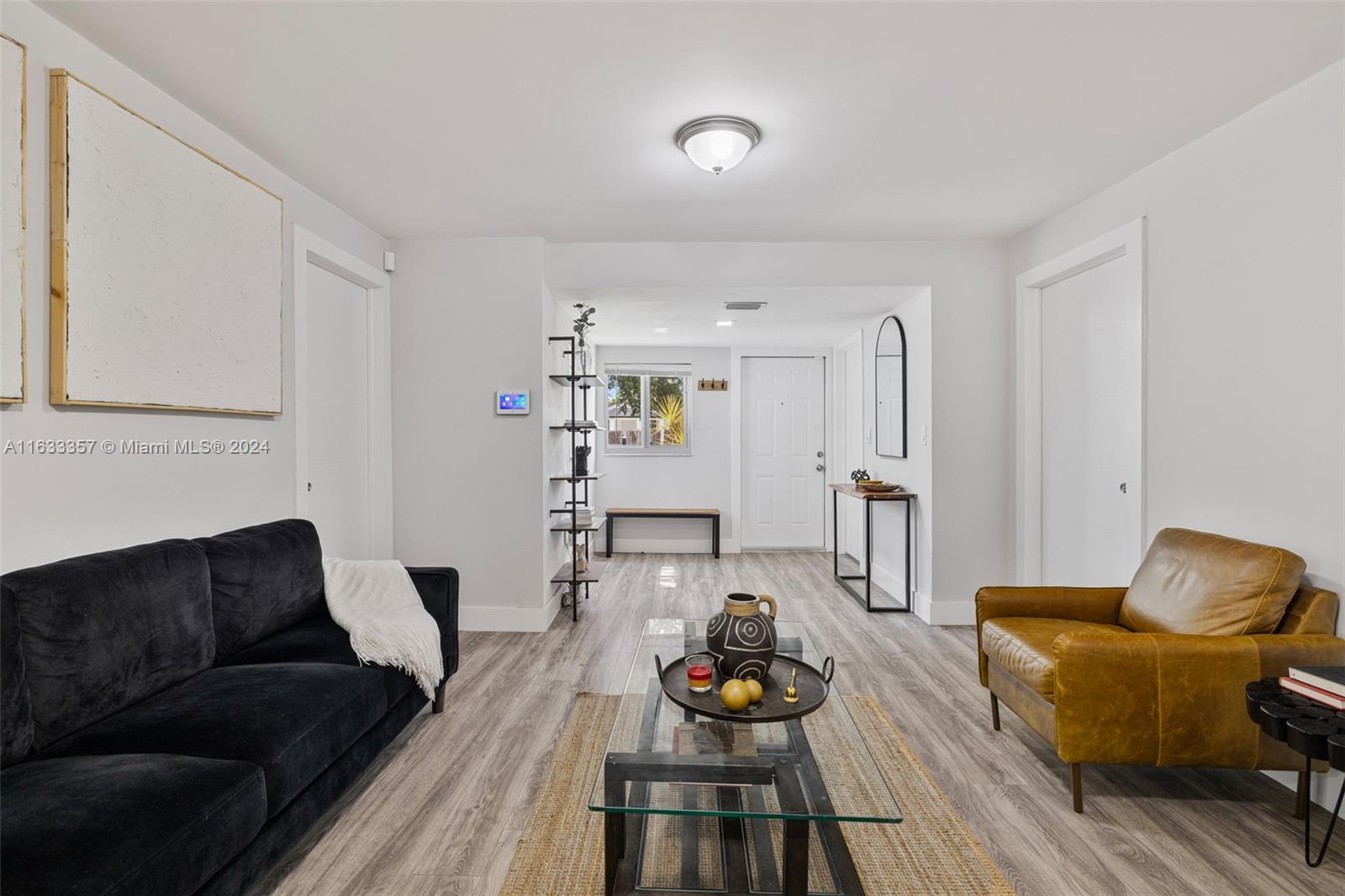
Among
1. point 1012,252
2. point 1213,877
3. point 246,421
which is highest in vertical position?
point 1012,252

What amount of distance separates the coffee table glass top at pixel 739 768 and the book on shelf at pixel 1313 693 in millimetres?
1298

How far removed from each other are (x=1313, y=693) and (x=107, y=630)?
11.1 ft

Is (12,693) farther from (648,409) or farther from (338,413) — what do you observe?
(648,409)

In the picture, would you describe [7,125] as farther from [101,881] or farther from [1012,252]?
[1012,252]

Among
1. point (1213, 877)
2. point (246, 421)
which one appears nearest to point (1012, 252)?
point (1213, 877)

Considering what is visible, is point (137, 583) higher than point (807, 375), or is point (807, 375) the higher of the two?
point (807, 375)

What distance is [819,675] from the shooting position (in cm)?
205

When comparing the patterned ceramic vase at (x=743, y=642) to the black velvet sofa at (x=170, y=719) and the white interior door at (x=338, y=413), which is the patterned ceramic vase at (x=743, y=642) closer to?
the black velvet sofa at (x=170, y=719)

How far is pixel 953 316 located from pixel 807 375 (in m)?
2.82

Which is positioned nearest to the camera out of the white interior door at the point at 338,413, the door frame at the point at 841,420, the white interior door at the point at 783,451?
the white interior door at the point at 338,413

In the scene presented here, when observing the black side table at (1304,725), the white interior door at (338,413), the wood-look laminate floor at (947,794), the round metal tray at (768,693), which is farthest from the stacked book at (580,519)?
the black side table at (1304,725)

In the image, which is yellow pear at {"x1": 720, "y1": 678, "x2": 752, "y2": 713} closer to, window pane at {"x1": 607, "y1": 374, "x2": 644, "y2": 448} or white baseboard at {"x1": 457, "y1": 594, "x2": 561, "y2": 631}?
white baseboard at {"x1": 457, "y1": 594, "x2": 561, "y2": 631}

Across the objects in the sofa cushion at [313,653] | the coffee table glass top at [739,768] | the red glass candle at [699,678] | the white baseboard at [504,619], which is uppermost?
the red glass candle at [699,678]

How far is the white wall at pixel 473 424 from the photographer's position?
13.5 feet
